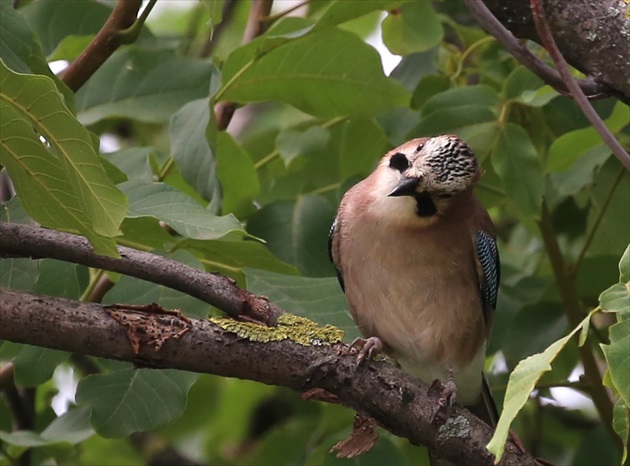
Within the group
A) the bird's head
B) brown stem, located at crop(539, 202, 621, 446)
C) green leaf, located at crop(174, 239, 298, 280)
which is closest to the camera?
green leaf, located at crop(174, 239, 298, 280)

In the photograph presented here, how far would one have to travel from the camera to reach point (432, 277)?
4.54 m

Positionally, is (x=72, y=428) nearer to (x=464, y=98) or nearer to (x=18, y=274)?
(x=18, y=274)

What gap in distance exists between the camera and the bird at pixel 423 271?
14.7 feet

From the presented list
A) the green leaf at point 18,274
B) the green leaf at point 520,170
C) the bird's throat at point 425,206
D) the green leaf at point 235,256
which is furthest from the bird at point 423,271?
the green leaf at point 18,274

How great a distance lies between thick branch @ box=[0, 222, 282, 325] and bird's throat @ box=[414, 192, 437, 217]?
46.7 inches

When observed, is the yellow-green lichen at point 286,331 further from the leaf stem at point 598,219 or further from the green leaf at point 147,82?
the green leaf at point 147,82

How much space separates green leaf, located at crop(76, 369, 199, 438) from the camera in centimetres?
381

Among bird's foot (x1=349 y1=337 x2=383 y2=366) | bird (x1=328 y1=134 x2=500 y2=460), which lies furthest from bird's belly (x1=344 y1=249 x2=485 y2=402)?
bird's foot (x1=349 y1=337 x2=383 y2=366)

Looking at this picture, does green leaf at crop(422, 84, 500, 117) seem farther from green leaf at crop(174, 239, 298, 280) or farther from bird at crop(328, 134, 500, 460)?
green leaf at crop(174, 239, 298, 280)

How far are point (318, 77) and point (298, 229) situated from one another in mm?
634

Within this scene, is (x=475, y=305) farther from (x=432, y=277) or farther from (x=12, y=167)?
(x=12, y=167)

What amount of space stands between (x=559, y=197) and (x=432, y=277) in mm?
807

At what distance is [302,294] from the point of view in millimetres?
3963

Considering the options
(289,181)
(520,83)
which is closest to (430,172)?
(520,83)
